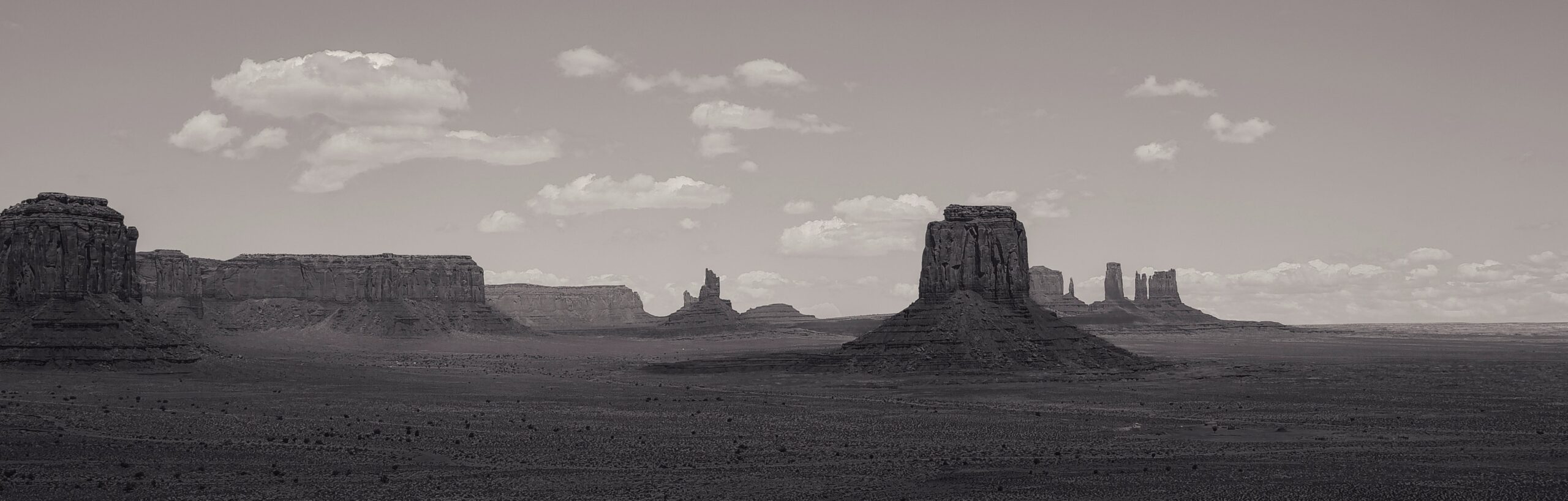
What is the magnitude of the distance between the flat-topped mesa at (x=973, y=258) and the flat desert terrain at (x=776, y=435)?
36.1ft

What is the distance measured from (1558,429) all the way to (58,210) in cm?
7409

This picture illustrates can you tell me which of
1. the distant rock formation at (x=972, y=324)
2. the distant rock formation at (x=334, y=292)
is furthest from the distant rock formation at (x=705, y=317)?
the distant rock formation at (x=972, y=324)

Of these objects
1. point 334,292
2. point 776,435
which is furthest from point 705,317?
point 776,435

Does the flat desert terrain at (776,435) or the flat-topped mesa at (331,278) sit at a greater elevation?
the flat-topped mesa at (331,278)

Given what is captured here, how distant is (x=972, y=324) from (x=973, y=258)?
5.45 metres

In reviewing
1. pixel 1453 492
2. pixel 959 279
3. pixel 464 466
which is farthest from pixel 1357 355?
pixel 464 466

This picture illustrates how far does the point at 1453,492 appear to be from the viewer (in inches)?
1105

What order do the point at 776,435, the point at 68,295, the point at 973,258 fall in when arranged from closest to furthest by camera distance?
the point at 776,435, the point at 68,295, the point at 973,258

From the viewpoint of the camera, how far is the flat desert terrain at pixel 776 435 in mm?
29062

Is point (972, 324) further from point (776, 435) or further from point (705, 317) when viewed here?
point (705, 317)

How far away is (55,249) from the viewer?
70.4 metres

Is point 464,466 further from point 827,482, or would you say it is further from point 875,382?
point 875,382

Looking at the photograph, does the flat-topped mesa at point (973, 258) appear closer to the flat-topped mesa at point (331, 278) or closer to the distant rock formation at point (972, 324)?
the distant rock formation at point (972, 324)

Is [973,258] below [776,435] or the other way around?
the other way around
